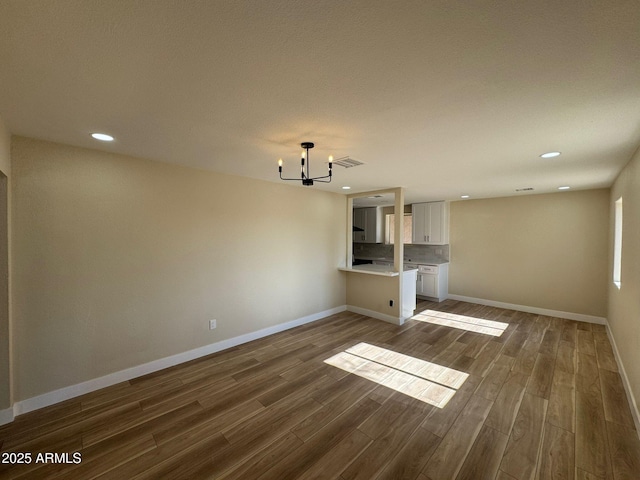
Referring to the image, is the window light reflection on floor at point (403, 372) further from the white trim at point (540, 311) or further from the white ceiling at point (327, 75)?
the white trim at point (540, 311)

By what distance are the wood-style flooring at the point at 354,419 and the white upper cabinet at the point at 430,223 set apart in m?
3.16

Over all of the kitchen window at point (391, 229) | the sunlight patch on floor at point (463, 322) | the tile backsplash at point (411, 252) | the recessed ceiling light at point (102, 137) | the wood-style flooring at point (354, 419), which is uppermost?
the recessed ceiling light at point (102, 137)

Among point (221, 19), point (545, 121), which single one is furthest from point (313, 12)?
point (545, 121)

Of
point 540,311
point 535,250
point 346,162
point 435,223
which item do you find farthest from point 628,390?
point 435,223

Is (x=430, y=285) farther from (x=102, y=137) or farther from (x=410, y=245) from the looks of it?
(x=102, y=137)

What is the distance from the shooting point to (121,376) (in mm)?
2836

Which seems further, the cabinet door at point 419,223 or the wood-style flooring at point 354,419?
the cabinet door at point 419,223

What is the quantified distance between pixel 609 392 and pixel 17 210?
19.2 feet

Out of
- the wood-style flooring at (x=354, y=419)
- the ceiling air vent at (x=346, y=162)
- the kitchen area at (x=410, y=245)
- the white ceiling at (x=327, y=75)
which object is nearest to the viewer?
the white ceiling at (x=327, y=75)

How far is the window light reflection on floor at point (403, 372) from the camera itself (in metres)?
2.65

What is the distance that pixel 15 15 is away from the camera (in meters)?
1.01

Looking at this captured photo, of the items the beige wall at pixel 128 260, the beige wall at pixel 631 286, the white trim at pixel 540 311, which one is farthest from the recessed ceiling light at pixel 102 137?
the white trim at pixel 540 311

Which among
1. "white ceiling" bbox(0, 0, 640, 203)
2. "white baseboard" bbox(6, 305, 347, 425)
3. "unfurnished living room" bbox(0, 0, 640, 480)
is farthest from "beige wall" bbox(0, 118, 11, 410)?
"white ceiling" bbox(0, 0, 640, 203)

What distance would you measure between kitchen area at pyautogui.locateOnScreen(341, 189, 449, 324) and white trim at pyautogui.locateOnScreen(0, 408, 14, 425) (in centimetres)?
440
